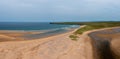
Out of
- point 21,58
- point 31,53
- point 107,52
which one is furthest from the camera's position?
point 107,52

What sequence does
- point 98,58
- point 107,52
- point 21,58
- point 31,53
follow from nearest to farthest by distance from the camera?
point 21,58 < point 31,53 < point 98,58 < point 107,52

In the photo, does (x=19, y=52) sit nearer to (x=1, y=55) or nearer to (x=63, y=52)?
(x=1, y=55)

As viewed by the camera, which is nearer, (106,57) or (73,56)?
(73,56)

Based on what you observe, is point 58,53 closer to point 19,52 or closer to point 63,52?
point 63,52

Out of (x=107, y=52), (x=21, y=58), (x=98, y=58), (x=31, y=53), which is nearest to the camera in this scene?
(x=21, y=58)

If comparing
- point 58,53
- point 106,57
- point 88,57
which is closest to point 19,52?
point 58,53

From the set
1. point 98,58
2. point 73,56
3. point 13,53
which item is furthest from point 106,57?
point 13,53

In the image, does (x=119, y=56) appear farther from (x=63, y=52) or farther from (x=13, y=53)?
(x=13, y=53)

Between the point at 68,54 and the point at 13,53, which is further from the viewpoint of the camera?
the point at 68,54
